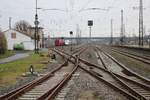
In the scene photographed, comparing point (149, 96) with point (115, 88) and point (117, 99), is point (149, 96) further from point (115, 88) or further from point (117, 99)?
point (115, 88)

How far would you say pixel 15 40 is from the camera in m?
86.8

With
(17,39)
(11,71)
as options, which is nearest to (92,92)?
(11,71)

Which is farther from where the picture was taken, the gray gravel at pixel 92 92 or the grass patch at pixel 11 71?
the grass patch at pixel 11 71

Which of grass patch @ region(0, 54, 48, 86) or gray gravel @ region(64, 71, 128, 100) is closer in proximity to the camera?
gray gravel @ region(64, 71, 128, 100)

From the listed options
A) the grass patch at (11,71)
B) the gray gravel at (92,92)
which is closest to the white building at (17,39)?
the grass patch at (11,71)

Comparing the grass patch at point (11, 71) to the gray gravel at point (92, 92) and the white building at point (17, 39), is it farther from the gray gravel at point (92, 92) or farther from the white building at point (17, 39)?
the white building at point (17, 39)

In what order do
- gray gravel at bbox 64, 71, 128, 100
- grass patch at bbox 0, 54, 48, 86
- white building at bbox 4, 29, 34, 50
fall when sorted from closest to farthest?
gray gravel at bbox 64, 71, 128, 100 → grass patch at bbox 0, 54, 48, 86 → white building at bbox 4, 29, 34, 50

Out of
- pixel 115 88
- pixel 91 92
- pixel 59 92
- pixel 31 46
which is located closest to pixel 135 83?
pixel 115 88

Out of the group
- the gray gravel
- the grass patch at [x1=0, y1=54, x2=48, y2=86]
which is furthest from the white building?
the gray gravel

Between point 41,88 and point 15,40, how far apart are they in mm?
73407

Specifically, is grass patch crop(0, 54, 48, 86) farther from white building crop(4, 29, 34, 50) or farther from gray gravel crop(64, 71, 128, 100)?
white building crop(4, 29, 34, 50)

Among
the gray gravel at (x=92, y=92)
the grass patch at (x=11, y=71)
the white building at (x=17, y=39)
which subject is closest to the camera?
the gray gravel at (x=92, y=92)

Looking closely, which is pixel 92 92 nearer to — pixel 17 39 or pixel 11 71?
pixel 11 71

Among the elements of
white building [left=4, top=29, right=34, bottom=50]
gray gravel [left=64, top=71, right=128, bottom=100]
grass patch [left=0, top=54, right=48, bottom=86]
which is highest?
white building [left=4, top=29, right=34, bottom=50]
